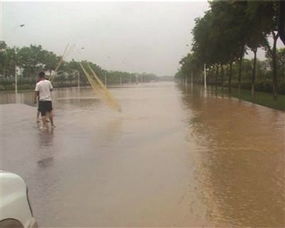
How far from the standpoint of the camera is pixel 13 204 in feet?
11.4

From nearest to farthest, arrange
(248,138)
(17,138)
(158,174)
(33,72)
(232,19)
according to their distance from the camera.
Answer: (158,174)
(248,138)
(17,138)
(232,19)
(33,72)

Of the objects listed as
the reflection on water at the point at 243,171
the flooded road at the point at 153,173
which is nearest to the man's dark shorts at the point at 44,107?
the flooded road at the point at 153,173

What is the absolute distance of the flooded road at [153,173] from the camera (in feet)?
19.9

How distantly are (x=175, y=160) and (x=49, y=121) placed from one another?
825 cm

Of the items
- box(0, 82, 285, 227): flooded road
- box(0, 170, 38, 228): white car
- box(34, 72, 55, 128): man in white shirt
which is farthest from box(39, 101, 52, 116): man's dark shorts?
box(0, 170, 38, 228): white car

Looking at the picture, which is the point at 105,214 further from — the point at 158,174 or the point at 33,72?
the point at 33,72

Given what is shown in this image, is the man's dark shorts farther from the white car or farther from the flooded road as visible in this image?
the white car

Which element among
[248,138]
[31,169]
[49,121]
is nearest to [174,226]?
[31,169]

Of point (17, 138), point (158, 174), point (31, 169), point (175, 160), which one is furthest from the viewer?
point (17, 138)

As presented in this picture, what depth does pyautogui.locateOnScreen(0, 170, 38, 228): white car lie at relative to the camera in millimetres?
3367

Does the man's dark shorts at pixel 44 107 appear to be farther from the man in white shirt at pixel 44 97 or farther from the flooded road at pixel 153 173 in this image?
the flooded road at pixel 153 173

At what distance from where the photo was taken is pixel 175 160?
9.77 metres

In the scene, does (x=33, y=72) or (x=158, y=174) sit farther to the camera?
(x=33, y=72)

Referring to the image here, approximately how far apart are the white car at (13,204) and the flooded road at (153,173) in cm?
211
